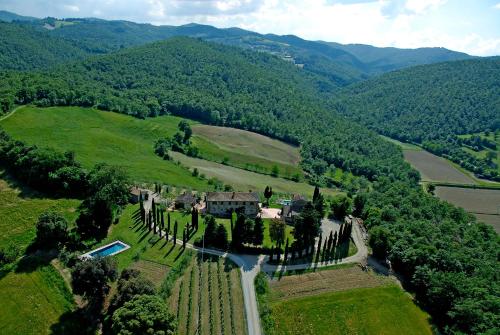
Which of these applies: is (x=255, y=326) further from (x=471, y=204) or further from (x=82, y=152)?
(x=471, y=204)

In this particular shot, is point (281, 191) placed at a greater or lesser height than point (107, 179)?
lesser

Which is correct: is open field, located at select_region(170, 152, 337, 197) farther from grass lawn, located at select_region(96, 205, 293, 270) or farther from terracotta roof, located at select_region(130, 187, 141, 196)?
grass lawn, located at select_region(96, 205, 293, 270)

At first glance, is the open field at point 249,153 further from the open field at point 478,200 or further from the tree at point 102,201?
the tree at point 102,201

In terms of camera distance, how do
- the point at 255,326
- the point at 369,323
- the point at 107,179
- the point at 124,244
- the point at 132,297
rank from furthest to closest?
1. the point at 107,179
2. the point at 124,244
3. the point at 369,323
4. the point at 255,326
5. the point at 132,297

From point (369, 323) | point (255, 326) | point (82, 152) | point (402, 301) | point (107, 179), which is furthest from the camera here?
point (82, 152)

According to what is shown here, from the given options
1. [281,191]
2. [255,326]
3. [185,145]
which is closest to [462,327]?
[255,326]

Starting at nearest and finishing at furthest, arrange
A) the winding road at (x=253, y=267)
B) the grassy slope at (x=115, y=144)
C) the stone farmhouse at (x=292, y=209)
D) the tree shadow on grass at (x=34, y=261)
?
the winding road at (x=253, y=267), the tree shadow on grass at (x=34, y=261), the stone farmhouse at (x=292, y=209), the grassy slope at (x=115, y=144)

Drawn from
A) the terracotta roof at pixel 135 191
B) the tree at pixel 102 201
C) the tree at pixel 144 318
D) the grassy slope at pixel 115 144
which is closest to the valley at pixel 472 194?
the grassy slope at pixel 115 144

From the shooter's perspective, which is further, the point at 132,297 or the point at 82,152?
the point at 82,152
